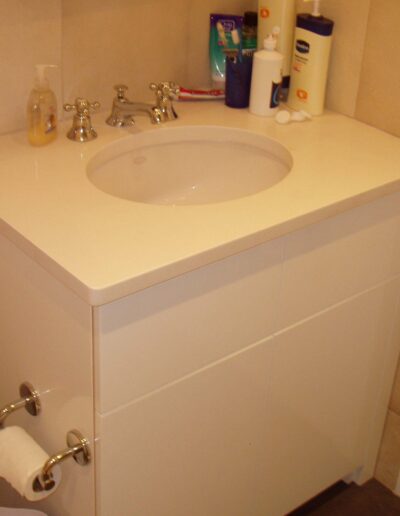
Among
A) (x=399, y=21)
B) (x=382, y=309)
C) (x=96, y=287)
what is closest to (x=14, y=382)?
(x=96, y=287)

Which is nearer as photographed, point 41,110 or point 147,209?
point 147,209

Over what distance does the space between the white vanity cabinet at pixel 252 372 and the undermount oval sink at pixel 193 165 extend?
0.25 m

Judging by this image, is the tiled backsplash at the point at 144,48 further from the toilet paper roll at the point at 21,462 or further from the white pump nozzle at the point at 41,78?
the toilet paper roll at the point at 21,462

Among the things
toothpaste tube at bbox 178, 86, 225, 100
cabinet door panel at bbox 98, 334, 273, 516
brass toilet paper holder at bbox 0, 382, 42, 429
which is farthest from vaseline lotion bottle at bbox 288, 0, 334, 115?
brass toilet paper holder at bbox 0, 382, 42, 429

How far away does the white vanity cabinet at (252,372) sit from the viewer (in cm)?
119

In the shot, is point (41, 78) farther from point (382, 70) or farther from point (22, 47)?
point (382, 70)

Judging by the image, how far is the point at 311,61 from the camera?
5.30ft

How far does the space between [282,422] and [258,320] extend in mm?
303

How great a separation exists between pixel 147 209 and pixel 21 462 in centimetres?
43

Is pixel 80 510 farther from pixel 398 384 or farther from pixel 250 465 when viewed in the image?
pixel 398 384

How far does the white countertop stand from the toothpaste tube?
9 centimetres

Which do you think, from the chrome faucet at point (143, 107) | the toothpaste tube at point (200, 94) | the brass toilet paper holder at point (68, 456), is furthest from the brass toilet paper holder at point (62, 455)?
the toothpaste tube at point (200, 94)

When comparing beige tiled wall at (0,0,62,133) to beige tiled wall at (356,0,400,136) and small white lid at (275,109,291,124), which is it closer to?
small white lid at (275,109,291,124)

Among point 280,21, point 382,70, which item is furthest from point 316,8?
point 382,70
